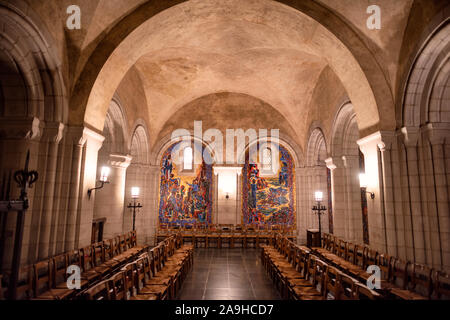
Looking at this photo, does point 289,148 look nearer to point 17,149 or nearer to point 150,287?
point 150,287

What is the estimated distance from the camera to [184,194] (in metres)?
13.2

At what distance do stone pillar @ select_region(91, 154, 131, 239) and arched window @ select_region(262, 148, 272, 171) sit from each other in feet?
22.7

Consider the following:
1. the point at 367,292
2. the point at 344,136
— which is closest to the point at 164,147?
the point at 344,136

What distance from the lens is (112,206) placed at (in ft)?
29.7

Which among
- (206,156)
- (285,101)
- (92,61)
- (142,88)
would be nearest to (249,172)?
(206,156)

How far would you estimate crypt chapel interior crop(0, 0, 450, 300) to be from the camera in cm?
459

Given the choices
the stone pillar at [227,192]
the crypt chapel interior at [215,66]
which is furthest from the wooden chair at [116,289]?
the stone pillar at [227,192]

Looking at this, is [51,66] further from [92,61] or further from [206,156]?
[206,156]

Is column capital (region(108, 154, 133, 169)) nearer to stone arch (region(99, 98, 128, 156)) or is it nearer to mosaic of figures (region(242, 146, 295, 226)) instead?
stone arch (region(99, 98, 128, 156))

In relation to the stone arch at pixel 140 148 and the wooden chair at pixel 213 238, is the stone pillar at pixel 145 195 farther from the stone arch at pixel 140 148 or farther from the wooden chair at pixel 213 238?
the wooden chair at pixel 213 238

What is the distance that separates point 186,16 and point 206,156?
7.44 m

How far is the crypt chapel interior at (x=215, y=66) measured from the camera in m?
4.59
